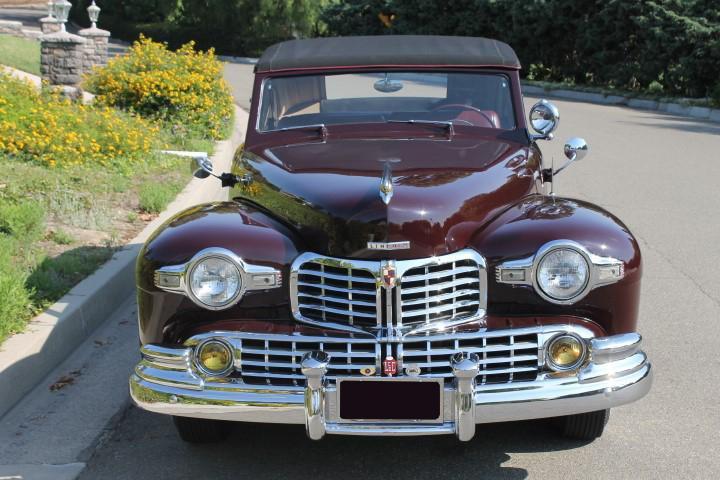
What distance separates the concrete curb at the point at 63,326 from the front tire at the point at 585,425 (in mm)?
2527

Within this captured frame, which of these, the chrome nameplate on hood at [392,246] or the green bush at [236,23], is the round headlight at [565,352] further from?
the green bush at [236,23]

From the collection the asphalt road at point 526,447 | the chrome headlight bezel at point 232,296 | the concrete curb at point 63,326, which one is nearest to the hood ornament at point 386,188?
the chrome headlight bezel at point 232,296

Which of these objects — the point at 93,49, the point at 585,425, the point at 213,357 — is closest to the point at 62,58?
the point at 93,49

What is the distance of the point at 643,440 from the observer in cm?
426

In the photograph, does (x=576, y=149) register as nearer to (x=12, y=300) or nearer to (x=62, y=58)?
(x=12, y=300)

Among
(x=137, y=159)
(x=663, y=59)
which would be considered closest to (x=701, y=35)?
(x=663, y=59)

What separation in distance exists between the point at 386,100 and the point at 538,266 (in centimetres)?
206

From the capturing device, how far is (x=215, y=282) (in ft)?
12.5

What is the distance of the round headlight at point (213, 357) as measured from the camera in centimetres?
376

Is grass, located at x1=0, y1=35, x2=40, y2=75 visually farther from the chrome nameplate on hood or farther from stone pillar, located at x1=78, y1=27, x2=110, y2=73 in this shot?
the chrome nameplate on hood

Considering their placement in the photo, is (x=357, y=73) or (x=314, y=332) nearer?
(x=314, y=332)

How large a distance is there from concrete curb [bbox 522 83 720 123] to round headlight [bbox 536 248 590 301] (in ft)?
A: 50.6

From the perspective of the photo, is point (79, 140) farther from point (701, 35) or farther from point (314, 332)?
point (701, 35)

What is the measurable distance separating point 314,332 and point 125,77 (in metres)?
9.46
